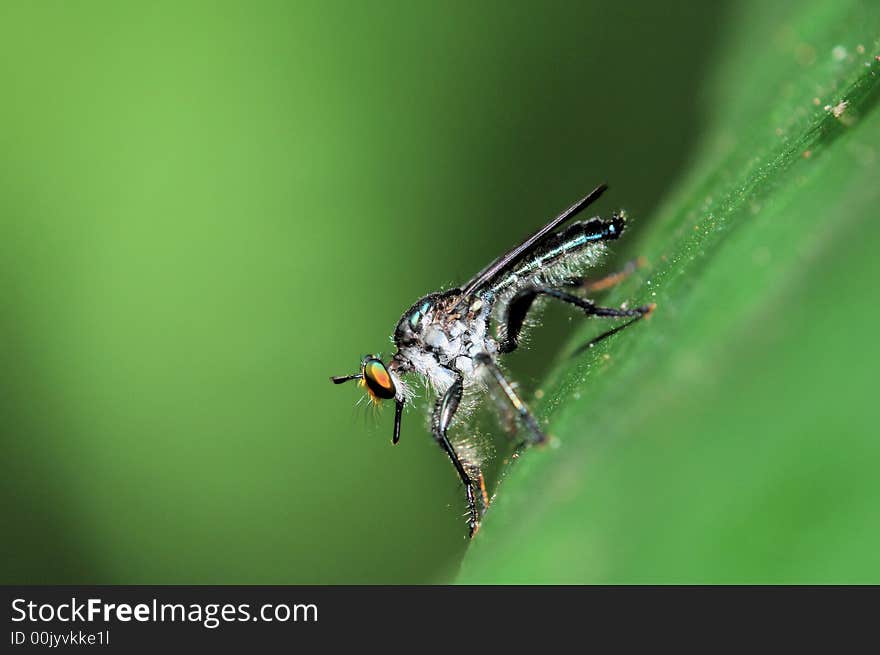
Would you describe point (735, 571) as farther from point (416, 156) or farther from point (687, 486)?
point (416, 156)

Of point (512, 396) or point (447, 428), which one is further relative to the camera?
point (447, 428)

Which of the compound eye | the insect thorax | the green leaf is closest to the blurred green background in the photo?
the compound eye

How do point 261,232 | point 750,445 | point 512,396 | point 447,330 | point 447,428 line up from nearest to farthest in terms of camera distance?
point 750,445
point 512,396
point 447,428
point 261,232
point 447,330

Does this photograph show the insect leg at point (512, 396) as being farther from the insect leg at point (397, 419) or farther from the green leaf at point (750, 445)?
the green leaf at point (750, 445)

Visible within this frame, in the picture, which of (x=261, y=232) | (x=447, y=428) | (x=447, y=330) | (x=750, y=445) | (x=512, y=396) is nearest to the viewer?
(x=750, y=445)

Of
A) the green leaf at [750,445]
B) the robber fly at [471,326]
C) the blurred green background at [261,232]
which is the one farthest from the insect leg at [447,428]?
the green leaf at [750,445]

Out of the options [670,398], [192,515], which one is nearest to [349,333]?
[192,515]

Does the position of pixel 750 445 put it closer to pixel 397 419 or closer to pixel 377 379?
pixel 377 379

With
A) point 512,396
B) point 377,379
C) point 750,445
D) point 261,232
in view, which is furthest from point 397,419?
point 750,445
